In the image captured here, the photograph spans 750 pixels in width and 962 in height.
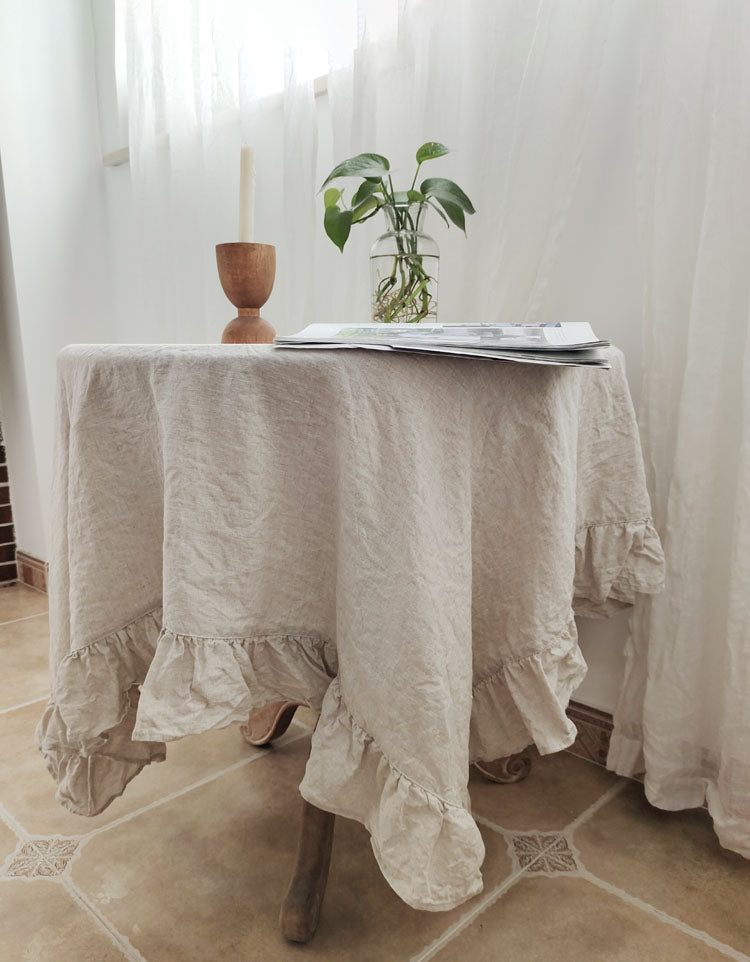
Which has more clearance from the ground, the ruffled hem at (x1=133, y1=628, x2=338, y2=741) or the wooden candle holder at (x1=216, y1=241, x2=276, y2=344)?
the wooden candle holder at (x1=216, y1=241, x2=276, y2=344)

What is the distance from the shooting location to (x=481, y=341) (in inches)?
22.4

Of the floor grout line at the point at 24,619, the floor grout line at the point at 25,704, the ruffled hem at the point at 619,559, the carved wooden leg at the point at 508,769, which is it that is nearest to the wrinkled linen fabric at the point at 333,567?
the ruffled hem at the point at 619,559

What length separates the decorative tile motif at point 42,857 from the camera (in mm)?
866

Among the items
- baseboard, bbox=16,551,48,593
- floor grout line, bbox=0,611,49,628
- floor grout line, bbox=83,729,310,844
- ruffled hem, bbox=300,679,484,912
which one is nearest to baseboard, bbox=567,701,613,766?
floor grout line, bbox=83,729,310,844

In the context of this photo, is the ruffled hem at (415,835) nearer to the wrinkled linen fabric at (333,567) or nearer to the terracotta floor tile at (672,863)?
the wrinkled linen fabric at (333,567)

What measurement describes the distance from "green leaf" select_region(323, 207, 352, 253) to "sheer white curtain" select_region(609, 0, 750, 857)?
40 centimetres

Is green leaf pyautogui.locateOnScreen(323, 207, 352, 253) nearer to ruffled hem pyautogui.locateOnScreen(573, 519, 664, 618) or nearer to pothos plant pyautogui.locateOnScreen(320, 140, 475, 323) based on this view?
pothos plant pyautogui.locateOnScreen(320, 140, 475, 323)

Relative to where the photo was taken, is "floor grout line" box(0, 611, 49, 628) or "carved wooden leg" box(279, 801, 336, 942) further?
"floor grout line" box(0, 611, 49, 628)

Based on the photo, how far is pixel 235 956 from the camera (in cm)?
74

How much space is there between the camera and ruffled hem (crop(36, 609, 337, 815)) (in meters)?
0.57

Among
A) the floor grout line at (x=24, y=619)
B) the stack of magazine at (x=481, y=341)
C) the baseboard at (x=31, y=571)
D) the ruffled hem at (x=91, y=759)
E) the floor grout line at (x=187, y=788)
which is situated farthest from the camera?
the baseboard at (x=31, y=571)

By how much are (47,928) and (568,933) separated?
22.5 inches

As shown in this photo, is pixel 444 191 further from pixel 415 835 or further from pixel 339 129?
pixel 415 835

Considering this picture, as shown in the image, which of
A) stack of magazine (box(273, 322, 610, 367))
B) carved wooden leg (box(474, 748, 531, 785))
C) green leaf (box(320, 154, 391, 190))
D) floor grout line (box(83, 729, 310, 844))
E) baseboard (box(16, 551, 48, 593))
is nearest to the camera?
stack of magazine (box(273, 322, 610, 367))
